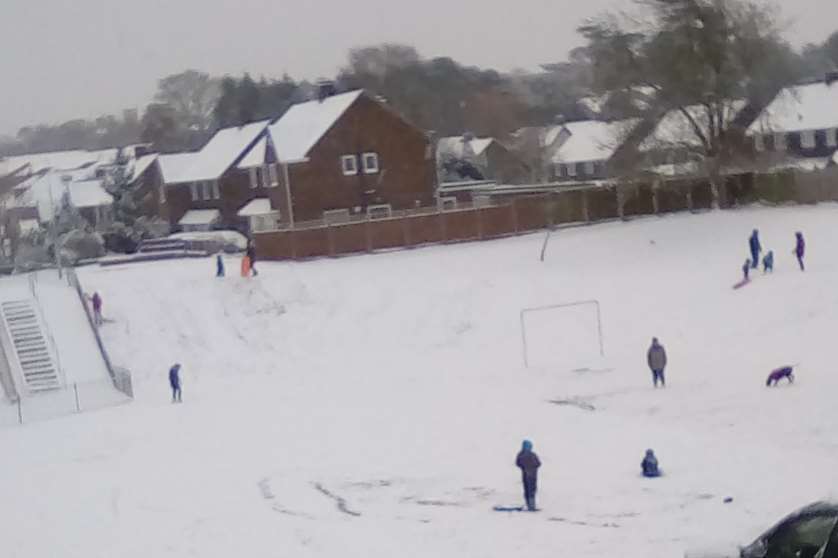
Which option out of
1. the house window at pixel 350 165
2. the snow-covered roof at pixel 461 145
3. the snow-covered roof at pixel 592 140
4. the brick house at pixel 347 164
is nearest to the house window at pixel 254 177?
the brick house at pixel 347 164

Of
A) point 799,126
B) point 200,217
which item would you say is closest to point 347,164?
point 200,217

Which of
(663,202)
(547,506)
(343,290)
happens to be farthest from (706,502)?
(663,202)

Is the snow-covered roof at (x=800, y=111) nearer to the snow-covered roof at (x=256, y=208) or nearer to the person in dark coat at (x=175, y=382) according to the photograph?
the snow-covered roof at (x=256, y=208)

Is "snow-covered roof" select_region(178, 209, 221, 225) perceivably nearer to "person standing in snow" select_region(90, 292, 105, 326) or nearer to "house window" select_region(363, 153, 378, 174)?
"house window" select_region(363, 153, 378, 174)

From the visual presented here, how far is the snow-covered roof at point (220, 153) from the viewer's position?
3253 cm

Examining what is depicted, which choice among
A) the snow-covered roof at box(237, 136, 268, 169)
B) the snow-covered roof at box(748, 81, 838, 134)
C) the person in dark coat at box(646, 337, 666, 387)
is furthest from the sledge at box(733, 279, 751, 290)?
the snow-covered roof at box(237, 136, 268, 169)

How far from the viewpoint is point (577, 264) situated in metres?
22.7

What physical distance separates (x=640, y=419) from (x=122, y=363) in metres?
8.68

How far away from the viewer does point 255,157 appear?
31.6 m

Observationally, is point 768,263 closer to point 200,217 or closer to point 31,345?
point 31,345

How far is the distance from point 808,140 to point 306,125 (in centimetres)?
1157

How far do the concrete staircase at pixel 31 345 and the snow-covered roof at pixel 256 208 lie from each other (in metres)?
10.9

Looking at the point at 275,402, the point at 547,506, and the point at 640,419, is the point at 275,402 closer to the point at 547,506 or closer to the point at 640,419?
the point at 640,419

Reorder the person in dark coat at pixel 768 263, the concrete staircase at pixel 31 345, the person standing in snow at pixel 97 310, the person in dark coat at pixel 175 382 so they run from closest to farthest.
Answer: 1. the person in dark coat at pixel 175 382
2. the concrete staircase at pixel 31 345
3. the person in dark coat at pixel 768 263
4. the person standing in snow at pixel 97 310
